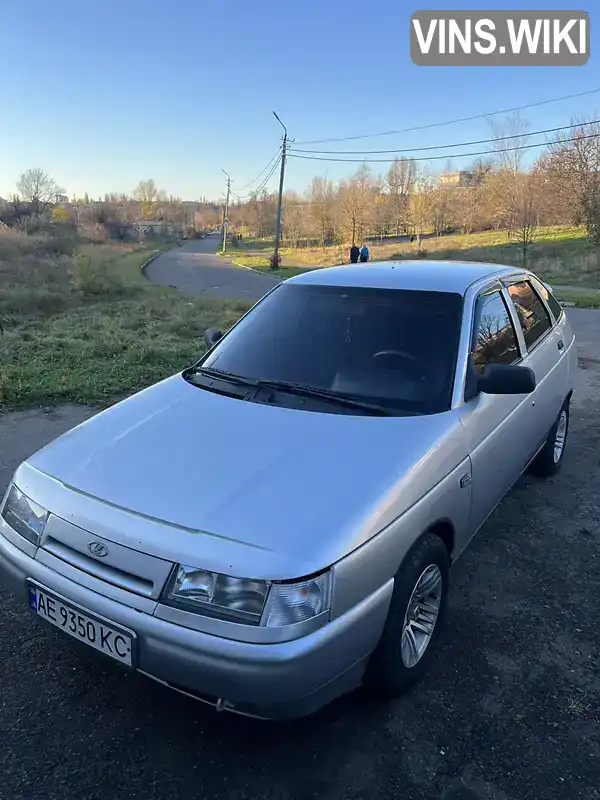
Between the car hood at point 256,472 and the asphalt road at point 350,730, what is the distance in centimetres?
83

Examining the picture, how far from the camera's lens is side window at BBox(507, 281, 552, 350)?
3.89 metres

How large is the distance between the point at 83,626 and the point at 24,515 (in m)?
0.58

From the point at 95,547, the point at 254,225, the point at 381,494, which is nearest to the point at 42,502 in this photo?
the point at 95,547

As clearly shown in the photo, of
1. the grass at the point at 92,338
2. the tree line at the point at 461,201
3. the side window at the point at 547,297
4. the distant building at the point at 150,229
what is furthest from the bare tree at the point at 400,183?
the side window at the point at 547,297

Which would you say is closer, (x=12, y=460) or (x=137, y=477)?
(x=137, y=477)

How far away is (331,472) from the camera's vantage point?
7.35 feet

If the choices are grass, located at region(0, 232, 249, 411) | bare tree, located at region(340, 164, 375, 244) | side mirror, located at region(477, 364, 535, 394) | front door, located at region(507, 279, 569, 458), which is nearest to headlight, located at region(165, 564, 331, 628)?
side mirror, located at region(477, 364, 535, 394)

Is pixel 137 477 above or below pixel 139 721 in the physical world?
above

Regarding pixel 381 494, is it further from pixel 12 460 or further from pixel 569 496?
pixel 12 460

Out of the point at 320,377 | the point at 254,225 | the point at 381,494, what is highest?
the point at 254,225

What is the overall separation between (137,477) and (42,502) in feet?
1.30

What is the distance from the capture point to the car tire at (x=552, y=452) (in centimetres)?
454

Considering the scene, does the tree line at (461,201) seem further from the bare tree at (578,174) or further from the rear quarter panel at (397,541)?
the rear quarter panel at (397,541)

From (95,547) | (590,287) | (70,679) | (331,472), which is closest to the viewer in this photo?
(95,547)
